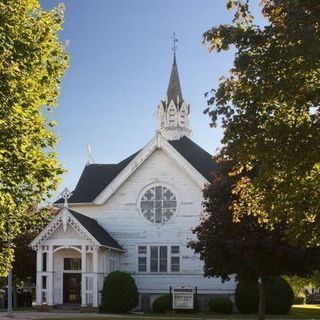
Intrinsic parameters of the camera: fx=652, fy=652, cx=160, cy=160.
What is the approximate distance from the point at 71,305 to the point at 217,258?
15.8m

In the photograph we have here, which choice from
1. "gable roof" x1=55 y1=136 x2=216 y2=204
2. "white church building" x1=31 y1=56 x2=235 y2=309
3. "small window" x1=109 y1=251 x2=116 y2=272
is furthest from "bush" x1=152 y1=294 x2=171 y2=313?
"gable roof" x1=55 y1=136 x2=216 y2=204

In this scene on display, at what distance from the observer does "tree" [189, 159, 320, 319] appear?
24.2 m

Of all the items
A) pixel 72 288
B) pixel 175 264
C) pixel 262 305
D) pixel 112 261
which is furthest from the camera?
pixel 175 264

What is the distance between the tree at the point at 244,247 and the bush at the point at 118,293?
11.1 meters

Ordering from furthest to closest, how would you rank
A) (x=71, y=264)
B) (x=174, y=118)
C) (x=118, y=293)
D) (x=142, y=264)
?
(x=174, y=118) < (x=142, y=264) < (x=71, y=264) < (x=118, y=293)

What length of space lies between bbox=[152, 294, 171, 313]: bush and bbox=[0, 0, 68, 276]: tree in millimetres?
19400

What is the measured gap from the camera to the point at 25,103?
1631cm

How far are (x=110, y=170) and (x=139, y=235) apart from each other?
7.31 meters

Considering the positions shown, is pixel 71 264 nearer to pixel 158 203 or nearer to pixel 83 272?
pixel 83 272

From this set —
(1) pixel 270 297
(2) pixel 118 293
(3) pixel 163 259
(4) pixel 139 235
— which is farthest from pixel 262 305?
(4) pixel 139 235

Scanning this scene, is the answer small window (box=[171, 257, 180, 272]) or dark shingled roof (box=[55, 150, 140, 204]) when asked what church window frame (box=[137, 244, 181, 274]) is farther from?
dark shingled roof (box=[55, 150, 140, 204])

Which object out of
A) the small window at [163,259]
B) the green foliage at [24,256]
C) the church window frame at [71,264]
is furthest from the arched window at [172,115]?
the church window frame at [71,264]

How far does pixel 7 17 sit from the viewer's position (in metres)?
16.2

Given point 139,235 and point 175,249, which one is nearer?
point 175,249
